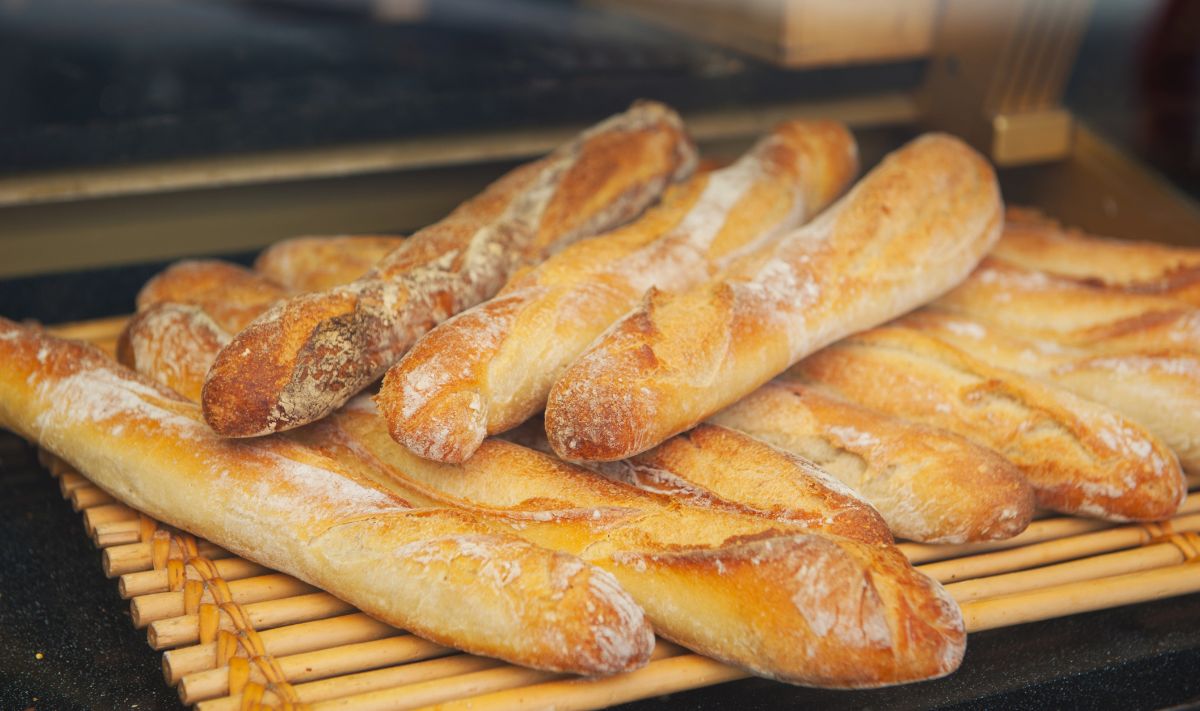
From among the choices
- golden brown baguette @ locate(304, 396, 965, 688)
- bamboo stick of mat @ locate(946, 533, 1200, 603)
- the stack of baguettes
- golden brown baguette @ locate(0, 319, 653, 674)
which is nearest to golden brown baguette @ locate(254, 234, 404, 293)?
the stack of baguettes

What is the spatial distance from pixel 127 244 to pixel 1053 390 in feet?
4.27

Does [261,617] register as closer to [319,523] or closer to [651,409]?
[319,523]

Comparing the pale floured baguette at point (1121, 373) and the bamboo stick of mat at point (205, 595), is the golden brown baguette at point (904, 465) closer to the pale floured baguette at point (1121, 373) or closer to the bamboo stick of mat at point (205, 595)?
the pale floured baguette at point (1121, 373)

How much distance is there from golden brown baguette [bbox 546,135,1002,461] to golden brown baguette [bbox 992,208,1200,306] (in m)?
0.13

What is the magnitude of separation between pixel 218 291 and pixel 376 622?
0.62 metres

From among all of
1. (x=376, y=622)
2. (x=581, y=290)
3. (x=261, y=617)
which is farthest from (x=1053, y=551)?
(x=261, y=617)

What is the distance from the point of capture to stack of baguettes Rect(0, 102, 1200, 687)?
942 mm

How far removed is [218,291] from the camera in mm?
1478

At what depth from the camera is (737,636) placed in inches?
37.0

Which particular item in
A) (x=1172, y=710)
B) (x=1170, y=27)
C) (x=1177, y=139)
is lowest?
(x=1172, y=710)

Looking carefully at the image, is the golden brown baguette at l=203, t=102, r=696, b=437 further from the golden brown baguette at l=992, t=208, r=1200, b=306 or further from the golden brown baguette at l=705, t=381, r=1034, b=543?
the golden brown baguette at l=992, t=208, r=1200, b=306

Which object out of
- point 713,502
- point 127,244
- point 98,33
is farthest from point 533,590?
point 98,33

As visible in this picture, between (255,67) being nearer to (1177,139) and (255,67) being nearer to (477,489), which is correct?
(477,489)

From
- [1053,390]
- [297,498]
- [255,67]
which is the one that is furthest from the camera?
[255,67]
